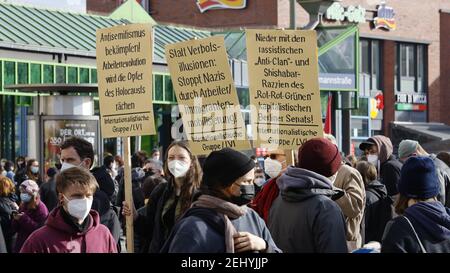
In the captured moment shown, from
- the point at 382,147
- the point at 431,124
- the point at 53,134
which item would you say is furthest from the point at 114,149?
the point at 431,124

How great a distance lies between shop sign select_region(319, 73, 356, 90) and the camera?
36719 mm

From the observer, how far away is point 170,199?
7.98 metres

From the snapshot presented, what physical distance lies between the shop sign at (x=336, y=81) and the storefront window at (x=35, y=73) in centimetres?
1272

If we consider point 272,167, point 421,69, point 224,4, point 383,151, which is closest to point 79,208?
point 272,167

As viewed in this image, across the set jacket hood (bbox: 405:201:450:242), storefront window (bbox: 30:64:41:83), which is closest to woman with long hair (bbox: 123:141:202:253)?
jacket hood (bbox: 405:201:450:242)

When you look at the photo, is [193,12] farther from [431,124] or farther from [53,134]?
[53,134]

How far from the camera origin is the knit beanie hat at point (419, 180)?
6215 millimetres

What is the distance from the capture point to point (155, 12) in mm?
51719

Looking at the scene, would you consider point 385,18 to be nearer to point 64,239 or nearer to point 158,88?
point 158,88

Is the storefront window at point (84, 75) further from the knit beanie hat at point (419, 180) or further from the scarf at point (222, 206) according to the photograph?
the scarf at point (222, 206)

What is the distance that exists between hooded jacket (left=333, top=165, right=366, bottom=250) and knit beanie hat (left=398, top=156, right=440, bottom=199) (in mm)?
1957

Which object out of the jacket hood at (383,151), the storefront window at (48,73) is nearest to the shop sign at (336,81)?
the storefront window at (48,73)

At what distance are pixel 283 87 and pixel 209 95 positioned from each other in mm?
635

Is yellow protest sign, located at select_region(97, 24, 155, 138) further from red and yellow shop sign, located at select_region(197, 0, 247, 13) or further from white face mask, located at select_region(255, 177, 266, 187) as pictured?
red and yellow shop sign, located at select_region(197, 0, 247, 13)
